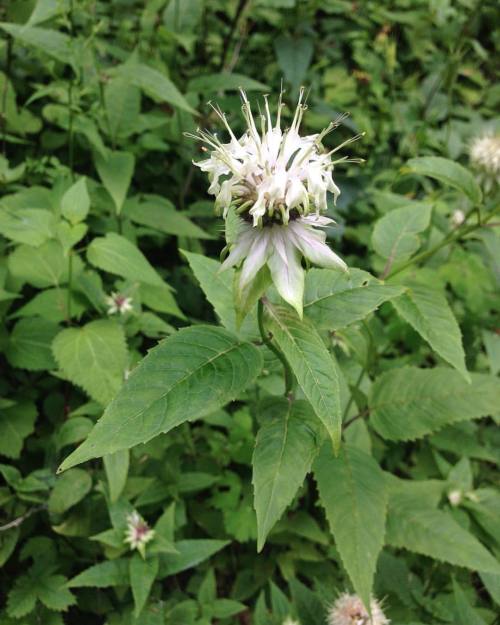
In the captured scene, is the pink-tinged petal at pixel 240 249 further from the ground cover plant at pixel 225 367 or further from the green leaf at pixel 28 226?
the green leaf at pixel 28 226

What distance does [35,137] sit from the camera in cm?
239

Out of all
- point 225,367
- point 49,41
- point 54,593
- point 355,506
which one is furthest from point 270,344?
point 49,41

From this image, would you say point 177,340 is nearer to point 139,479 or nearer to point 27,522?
point 139,479

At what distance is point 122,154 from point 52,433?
108 centimetres

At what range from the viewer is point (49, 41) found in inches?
73.7

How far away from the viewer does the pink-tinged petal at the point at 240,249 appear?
3.02 ft

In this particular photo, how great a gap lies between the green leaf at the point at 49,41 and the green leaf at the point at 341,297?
1338mm

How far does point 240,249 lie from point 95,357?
76cm

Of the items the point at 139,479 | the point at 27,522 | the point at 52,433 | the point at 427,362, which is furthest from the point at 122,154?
the point at 427,362

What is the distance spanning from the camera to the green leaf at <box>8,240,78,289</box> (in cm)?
170

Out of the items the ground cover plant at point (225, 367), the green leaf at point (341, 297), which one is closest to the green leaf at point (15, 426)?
the ground cover plant at point (225, 367)

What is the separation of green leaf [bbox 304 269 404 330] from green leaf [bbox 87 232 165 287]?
2.15 ft

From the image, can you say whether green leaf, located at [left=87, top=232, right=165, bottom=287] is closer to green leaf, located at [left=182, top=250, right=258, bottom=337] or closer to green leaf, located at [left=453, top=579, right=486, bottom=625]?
green leaf, located at [left=182, top=250, right=258, bottom=337]

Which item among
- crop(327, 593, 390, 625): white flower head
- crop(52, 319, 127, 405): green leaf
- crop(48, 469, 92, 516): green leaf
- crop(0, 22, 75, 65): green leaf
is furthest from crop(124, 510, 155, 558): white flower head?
crop(0, 22, 75, 65): green leaf
